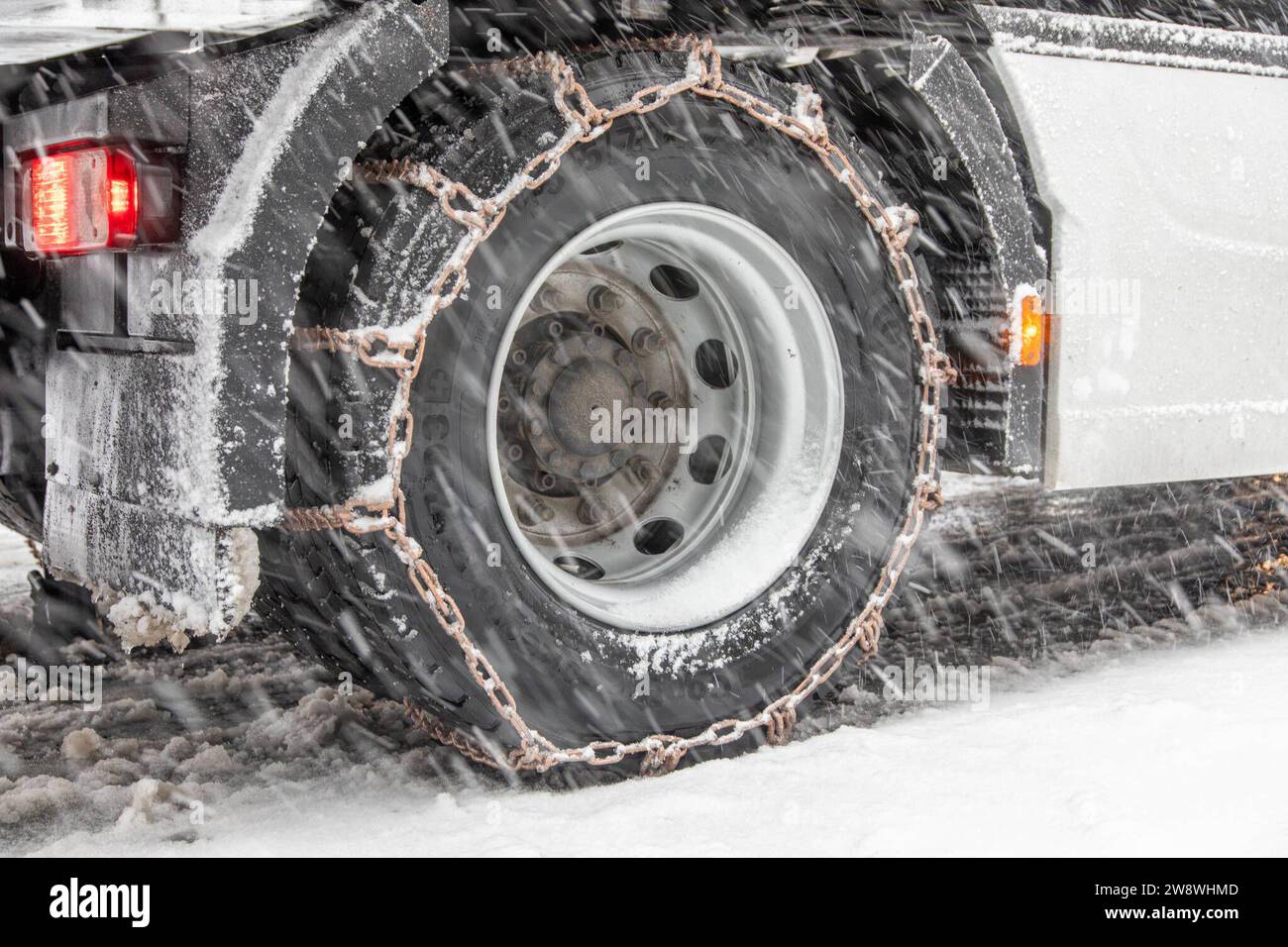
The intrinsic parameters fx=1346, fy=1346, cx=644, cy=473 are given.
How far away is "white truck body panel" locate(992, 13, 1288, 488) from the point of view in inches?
114

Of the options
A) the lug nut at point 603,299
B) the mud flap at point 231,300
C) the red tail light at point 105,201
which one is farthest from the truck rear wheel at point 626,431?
A: the red tail light at point 105,201

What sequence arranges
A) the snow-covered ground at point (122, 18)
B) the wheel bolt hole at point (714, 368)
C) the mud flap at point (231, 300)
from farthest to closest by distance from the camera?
1. the wheel bolt hole at point (714, 368)
2. the mud flap at point (231, 300)
3. the snow-covered ground at point (122, 18)

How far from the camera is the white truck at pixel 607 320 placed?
2.11m

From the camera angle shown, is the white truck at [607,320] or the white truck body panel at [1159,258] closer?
the white truck at [607,320]

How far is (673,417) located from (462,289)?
78cm

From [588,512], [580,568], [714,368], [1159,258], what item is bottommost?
[580,568]

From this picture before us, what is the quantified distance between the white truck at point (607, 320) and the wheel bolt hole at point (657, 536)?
0.01 meters

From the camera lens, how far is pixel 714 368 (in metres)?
2.93

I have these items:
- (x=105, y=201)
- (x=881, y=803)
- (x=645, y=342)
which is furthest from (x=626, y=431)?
(x=105, y=201)

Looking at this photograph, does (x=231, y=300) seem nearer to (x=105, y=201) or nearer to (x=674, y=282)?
(x=105, y=201)

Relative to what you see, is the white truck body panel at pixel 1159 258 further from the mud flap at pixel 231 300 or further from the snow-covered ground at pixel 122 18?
the snow-covered ground at pixel 122 18
